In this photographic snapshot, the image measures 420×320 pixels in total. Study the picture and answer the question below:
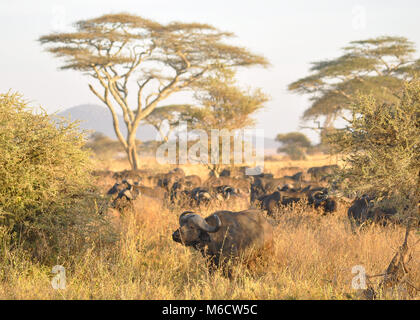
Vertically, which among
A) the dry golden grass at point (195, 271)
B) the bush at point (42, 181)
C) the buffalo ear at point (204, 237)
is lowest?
the dry golden grass at point (195, 271)

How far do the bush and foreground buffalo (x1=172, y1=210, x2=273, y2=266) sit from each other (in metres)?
1.43

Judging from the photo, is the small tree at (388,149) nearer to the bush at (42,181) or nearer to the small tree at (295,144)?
the bush at (42,181)

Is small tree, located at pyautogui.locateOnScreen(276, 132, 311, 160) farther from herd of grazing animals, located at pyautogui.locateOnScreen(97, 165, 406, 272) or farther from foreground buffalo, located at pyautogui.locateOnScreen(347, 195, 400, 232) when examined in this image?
foreground buffalo, located at pyautogui.locateOnScreen(347, 195, 400, 232)

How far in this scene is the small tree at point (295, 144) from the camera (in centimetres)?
4306

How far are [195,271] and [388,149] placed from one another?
9.03ft

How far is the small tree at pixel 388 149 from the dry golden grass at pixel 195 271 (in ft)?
3.05

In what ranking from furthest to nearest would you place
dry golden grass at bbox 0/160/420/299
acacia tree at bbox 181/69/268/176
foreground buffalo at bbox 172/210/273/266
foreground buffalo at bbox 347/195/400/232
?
acacia tree at bbox 181/69/268/176, foreground buffalo at bbox 347/195/400/232, foreground buffalo at bbox 172/210/273/266, dry golden grass at bbox 0/160/420/299

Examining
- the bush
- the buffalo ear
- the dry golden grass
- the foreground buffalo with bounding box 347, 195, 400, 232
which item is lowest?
the dry golden grass

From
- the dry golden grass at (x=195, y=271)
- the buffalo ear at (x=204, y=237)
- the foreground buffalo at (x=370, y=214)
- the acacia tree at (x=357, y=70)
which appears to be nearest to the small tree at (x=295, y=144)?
the acacia tree at (x=357, y=70)

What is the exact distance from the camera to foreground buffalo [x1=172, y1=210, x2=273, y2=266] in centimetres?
517

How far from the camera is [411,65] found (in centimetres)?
2525

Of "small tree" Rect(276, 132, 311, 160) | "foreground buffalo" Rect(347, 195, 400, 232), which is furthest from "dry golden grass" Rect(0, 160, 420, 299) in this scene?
"small tree" Rect(276, 132, 311, 160)

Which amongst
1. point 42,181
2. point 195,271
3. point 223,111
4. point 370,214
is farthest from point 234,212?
point 223,111
